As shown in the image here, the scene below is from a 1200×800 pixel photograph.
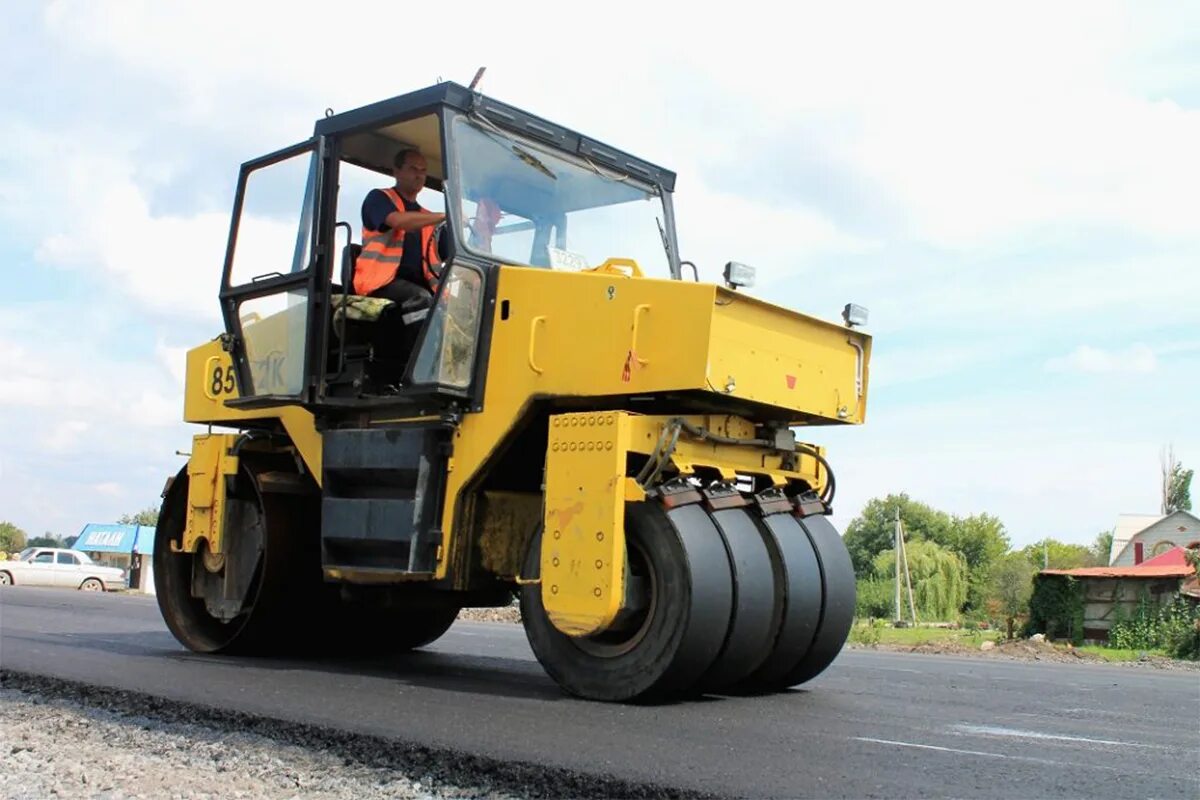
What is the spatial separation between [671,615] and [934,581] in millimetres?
46065

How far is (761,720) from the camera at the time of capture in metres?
5.34

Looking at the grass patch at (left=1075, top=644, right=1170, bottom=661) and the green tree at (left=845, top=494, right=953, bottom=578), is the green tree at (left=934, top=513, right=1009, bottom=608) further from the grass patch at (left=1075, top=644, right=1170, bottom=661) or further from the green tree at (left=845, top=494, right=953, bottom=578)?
the grass patch at (left=1075, top=644, right=1170, bottom=661)

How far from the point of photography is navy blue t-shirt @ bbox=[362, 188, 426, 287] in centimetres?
745

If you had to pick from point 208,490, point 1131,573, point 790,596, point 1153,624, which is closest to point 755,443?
point 790,596

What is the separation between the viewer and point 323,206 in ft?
25.3

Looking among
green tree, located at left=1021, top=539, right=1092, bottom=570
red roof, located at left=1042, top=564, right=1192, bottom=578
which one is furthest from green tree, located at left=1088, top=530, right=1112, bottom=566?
red roof, located at left=1042, top=564, right=1192, bottom=578

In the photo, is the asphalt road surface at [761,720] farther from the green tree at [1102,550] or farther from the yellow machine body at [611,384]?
the green tree at [1102,550]

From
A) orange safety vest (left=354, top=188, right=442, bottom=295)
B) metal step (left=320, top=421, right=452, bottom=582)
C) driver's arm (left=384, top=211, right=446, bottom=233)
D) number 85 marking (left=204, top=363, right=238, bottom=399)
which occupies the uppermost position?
driver's arm (left=384, top=211, right=446, bottom=233)

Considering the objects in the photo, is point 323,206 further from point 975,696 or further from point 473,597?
point 975,696

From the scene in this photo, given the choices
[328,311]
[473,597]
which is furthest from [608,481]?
[328,311]

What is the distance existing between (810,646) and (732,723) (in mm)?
1322

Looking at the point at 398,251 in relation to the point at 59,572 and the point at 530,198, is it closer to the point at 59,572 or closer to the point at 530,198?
the point at 530,198

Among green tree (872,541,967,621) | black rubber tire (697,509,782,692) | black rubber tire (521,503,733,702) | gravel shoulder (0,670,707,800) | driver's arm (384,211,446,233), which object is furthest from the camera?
green tree (872,541,967,621)

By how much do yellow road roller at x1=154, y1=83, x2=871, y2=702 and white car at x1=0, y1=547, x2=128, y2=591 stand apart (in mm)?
24525
